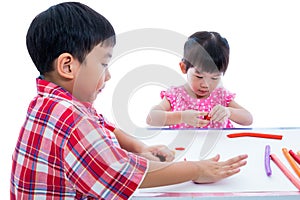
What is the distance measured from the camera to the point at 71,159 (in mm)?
597

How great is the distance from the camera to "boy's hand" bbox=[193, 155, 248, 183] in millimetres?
658

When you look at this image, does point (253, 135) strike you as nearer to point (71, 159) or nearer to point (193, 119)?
point (193, 119)

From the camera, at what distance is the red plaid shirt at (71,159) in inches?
23.6

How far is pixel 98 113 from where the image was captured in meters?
0.82

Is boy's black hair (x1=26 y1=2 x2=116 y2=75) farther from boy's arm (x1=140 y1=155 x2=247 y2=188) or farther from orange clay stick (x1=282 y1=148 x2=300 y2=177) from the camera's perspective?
orange clay stick (x1=282 y1=148 x2=300 y2=177)

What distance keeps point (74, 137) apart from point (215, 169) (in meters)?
0.24

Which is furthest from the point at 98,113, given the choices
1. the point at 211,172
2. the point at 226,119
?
the point at 226,119

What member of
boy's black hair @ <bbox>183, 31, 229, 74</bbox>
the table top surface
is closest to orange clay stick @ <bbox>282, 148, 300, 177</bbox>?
the table top surface

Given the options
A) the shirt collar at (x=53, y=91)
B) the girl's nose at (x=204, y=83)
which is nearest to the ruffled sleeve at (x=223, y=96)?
the girl's nose at (x=204, y=83)

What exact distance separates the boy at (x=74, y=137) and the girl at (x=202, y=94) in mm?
349

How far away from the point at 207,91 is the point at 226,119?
128 millimetres

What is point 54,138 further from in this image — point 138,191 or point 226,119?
point 226,119

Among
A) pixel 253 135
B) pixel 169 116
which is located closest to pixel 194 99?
pixel 169 116

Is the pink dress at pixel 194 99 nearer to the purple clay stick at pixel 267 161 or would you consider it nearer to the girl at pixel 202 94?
the girl at pixel 202 94
